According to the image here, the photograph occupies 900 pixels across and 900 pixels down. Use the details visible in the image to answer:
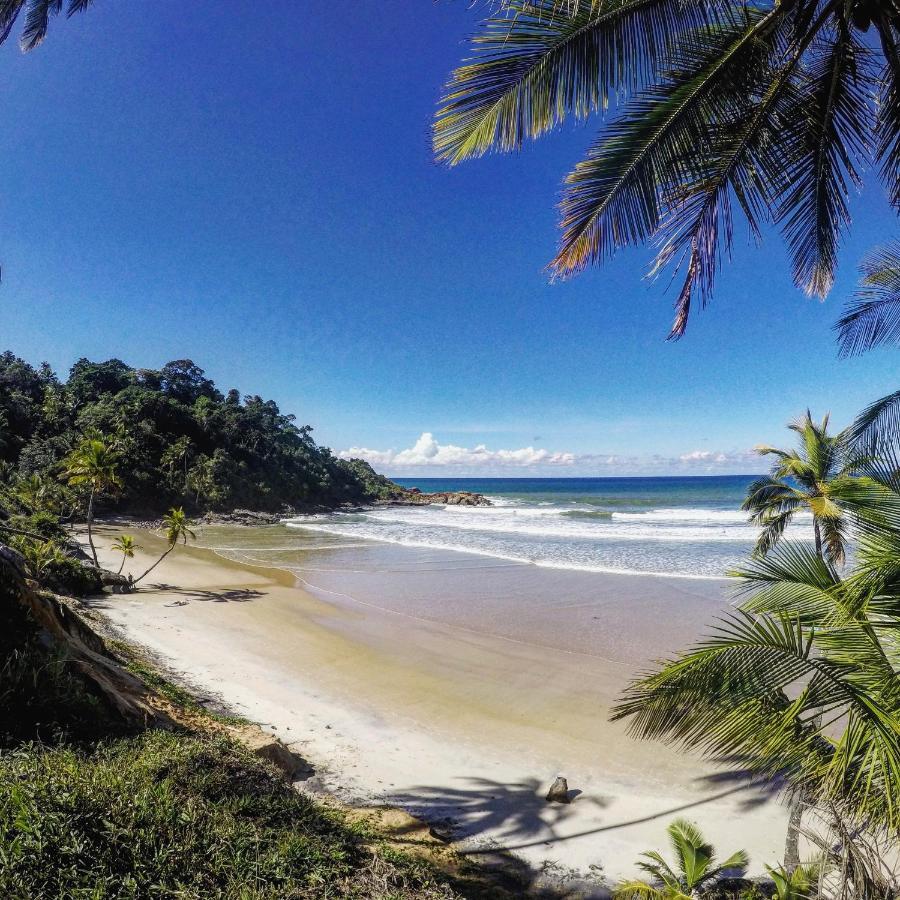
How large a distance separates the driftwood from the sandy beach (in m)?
1.87

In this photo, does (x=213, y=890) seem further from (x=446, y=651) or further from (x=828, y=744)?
(x=446, y=651)

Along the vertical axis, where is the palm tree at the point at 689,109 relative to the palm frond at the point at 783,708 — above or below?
above

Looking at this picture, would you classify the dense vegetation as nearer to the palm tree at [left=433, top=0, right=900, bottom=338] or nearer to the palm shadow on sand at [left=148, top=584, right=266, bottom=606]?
the palm shadow on sand at [left=148, top=584, right=266, bottom=606]

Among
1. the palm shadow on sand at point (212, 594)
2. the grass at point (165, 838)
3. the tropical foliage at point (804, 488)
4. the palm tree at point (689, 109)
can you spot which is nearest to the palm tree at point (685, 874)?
the grass at point (165, 838)

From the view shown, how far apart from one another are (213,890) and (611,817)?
4286mm

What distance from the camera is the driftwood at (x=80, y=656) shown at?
15.8 feet

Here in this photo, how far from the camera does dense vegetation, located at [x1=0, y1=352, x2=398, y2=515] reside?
40.6 m

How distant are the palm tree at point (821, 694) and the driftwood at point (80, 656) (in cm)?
478

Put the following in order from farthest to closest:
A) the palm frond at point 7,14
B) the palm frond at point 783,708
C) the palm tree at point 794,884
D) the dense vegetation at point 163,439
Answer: the dense vegetation at point 163,439 < the palm frond at point 7,14 < the palm tree at point 794,884 < the palm frond at point 783,708

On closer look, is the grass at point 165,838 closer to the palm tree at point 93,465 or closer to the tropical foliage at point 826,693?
the tropical foliage at point 826,693

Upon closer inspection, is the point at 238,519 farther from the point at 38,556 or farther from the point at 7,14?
the point at 7,14

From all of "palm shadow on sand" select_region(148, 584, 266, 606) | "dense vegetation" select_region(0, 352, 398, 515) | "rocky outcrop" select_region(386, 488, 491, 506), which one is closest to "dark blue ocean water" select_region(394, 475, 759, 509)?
"rocky outcrop" select_region(386, 488, 491, 506)

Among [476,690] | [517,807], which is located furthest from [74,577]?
[517,807]

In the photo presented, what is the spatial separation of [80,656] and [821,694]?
21.8 ft
